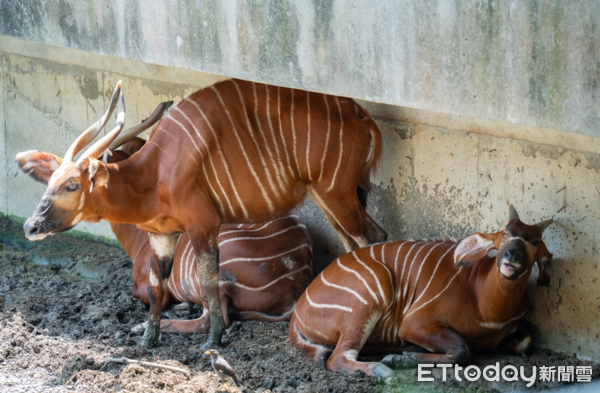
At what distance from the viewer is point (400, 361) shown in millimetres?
4320

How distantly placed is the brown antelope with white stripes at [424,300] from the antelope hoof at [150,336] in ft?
2.77

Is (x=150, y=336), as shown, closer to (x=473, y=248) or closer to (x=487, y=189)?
(x=473, y=248)

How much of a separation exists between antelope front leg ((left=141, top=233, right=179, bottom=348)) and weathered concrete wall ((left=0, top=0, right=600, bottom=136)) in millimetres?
1123

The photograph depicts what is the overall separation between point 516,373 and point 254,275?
1897 millimetres

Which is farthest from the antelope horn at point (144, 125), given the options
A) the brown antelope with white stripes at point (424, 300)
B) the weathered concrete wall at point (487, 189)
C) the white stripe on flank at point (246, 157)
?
the brown antelope with white stripes at point (424, 300)

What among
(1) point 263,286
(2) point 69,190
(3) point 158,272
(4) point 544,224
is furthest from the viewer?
(1) point 263,286

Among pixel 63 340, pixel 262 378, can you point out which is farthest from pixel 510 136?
pixel 63 340

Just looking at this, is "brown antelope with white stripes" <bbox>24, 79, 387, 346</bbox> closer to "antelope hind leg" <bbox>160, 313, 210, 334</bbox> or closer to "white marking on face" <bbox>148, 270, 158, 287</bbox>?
"white marking on face" <bbox>148, 270, 158, 287</bbox>

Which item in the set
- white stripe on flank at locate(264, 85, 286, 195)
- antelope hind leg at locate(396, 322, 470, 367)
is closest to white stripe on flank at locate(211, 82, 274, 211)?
white stripe on flank at locate(264, 85, 286, 195)

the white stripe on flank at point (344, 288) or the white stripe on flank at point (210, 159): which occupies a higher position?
the white stripe on flank at point (210, 159)

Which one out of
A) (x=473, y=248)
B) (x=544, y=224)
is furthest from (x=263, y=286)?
(x=544, y=224)

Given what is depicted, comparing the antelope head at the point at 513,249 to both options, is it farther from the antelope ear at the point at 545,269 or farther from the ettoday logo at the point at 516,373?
the ettoday logo at the point at 516,373

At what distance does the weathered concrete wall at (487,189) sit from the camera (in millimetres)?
4184

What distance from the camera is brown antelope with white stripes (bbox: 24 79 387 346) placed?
4.74 metres
